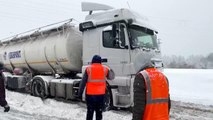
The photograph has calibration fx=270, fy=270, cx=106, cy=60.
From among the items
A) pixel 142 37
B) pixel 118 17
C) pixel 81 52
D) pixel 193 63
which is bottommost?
pixel 193 63

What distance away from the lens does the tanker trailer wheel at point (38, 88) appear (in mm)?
11438

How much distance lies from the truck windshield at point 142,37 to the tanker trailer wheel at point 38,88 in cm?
495

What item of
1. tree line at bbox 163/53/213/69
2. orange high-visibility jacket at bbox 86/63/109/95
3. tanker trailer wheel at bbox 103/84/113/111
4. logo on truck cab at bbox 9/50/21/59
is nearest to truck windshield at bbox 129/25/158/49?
tanker trailer wheel at bbox 103/84/113/111

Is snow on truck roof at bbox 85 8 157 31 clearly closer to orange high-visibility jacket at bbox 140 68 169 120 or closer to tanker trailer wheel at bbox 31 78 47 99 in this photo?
tanker trailer wheel at bbox 31 78 47 99

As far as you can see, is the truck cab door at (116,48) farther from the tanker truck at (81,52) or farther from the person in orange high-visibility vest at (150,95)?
the person in orange high-visibility vest at (150,95)

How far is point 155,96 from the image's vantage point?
3324 millimetres

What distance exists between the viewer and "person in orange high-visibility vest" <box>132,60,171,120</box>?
10.8 feet

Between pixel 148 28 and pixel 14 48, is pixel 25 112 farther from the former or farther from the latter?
pixel 14 48

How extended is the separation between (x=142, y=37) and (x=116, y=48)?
0.95 meters

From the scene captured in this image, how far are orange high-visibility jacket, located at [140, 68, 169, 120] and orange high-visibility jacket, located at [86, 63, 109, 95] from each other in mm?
2757

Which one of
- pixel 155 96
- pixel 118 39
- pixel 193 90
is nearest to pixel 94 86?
pixel 118 39

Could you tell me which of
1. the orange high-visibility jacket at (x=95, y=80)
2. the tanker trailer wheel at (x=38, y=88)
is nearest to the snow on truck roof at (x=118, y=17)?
the orange high-visibility jacket at (x=95, y=80)

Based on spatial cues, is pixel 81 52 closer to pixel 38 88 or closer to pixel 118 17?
pixel 118 17

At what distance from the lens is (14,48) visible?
1405cm
